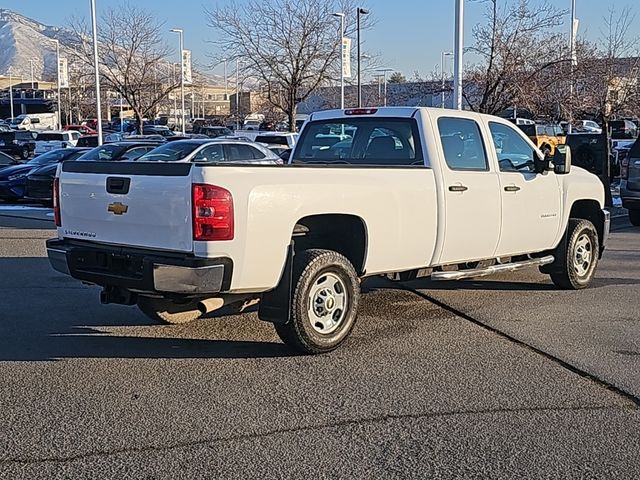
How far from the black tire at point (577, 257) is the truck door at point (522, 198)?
311mm

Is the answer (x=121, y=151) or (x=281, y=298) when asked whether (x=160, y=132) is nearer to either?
(x=121, y=151)

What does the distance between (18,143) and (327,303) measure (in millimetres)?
42942

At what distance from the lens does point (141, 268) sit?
5898mm

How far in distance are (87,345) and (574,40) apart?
21996mm

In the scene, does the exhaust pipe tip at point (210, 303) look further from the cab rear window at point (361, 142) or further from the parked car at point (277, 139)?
the parked car at point (277, 139)

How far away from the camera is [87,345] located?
6.65 metres

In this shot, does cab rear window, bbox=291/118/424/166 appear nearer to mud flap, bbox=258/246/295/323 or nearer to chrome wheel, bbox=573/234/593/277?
mud flap, bbox=258/246/295/323

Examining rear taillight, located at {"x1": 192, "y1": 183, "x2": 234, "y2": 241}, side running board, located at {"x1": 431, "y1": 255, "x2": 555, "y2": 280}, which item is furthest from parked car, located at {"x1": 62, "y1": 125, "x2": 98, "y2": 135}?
rear taillight, located at {"x1": 192, "y1": 183, "x2": 234, "y2": 241}

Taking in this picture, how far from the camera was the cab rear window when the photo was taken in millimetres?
7626

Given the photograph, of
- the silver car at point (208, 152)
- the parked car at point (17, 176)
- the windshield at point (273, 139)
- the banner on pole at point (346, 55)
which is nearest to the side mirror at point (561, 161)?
the silver car at point (208, 152)

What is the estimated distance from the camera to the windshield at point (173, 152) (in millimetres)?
16609

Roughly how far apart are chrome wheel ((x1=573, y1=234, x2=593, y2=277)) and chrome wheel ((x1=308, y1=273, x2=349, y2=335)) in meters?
3.81

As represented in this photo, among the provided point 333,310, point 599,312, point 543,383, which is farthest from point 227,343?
point 599,312

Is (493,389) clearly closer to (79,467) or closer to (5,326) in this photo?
(79,467)
